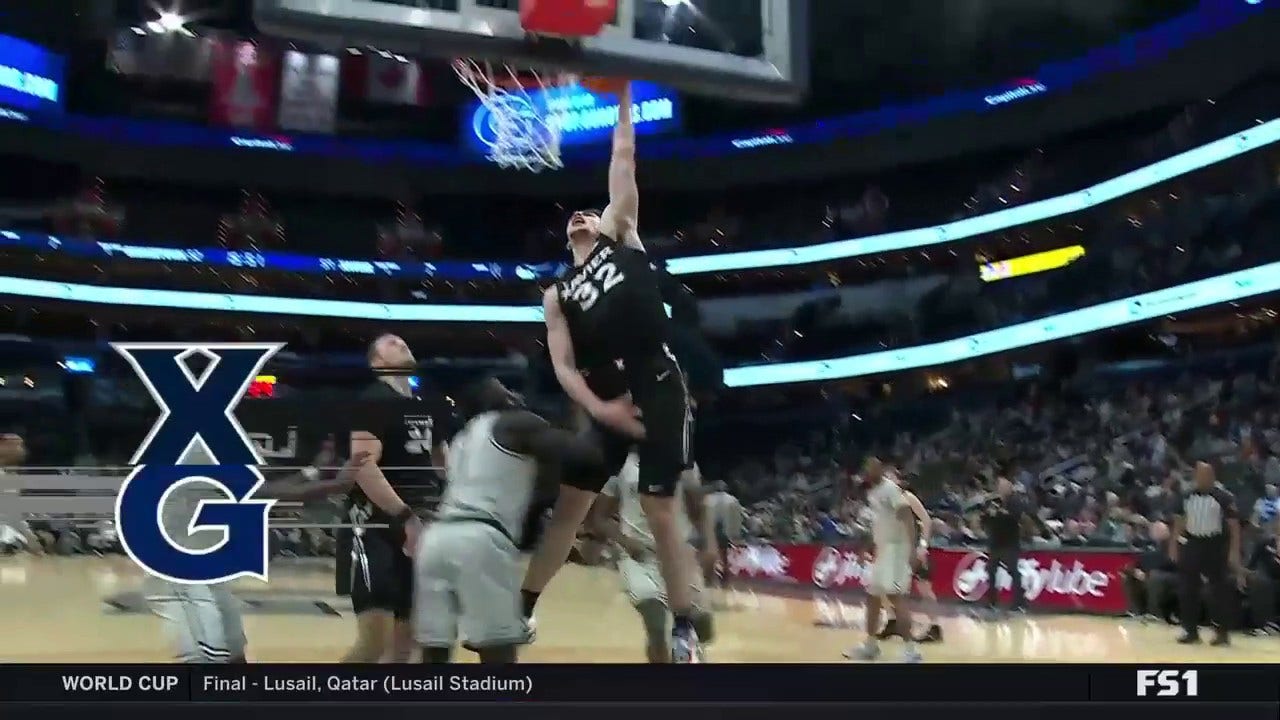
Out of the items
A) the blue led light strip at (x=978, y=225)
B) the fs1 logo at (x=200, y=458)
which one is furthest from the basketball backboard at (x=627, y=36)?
the fs1 logo at (x=200, y=458)

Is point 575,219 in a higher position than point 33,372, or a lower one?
higher

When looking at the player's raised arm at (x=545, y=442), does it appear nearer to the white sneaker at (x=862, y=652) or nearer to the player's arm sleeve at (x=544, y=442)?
the player's arm sleeve at (x=544, y=442)

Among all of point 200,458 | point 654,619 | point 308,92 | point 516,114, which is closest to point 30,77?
point 308,92

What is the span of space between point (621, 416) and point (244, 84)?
1031mm

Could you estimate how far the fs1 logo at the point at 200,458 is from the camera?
2.00 metres

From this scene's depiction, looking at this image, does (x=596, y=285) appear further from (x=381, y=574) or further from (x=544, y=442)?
(x=381, y=574)

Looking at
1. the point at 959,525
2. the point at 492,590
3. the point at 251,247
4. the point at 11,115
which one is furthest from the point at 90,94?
the point at 959,525

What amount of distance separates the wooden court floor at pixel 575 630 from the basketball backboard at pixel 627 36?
1044 millimetres

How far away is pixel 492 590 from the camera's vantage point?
6.77 ft

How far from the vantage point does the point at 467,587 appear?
2074 millimetres

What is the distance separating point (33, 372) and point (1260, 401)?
245 cm

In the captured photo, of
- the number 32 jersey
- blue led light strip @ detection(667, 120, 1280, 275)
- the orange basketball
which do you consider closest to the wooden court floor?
the number 32 jersey
